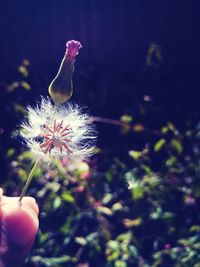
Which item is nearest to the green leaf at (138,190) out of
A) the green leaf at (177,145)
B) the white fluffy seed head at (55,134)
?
the green leaf at (177,145)

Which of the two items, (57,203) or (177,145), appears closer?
(57,203)

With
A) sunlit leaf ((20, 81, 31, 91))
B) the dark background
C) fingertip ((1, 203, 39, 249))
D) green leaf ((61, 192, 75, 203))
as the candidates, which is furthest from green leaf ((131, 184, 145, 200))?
the dark background

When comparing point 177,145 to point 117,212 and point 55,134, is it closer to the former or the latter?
point 117,212

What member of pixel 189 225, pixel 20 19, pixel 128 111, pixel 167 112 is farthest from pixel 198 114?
pixel 20 19

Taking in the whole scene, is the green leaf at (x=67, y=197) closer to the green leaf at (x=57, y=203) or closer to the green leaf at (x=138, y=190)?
the green leaf at (x=57, y=203)

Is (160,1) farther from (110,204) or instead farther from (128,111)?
(110,204)

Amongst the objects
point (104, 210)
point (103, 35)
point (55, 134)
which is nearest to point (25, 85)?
point (103, 35)
